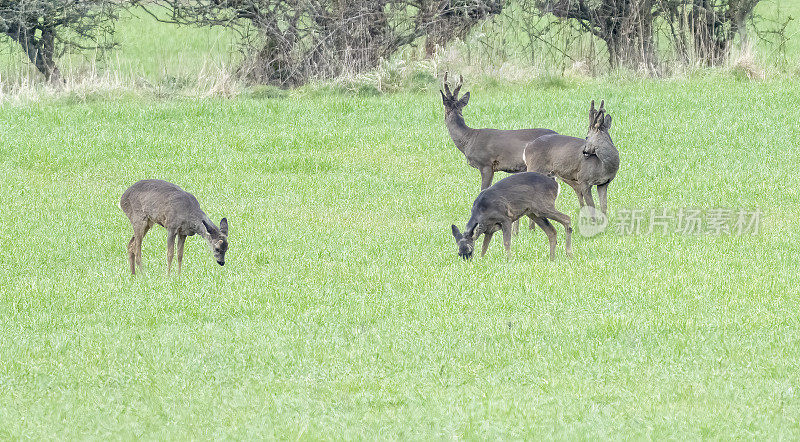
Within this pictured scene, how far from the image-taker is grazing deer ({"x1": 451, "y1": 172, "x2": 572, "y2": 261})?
10836 mm

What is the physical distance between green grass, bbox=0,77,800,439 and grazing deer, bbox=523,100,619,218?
2.15ft

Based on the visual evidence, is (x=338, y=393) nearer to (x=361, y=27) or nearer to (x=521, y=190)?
(x=521, y=190)

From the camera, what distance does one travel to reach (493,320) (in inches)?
339

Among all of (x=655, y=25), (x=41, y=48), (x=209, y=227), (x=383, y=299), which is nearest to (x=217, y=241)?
(x=209, y=227)

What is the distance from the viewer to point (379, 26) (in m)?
24.0

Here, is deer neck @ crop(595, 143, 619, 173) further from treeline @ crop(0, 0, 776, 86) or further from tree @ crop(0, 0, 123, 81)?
tree @ crop(0, 0, 123, 81)

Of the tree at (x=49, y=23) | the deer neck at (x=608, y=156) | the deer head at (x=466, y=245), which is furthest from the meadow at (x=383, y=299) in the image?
the tree at (x=49, y=23)

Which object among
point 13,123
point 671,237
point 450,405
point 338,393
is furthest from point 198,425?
point 13,123

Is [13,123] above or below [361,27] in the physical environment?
below

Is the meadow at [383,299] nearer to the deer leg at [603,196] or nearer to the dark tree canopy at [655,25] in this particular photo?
the deer leg at [603,196]

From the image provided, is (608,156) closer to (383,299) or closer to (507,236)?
(507,236)

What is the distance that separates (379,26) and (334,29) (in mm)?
941

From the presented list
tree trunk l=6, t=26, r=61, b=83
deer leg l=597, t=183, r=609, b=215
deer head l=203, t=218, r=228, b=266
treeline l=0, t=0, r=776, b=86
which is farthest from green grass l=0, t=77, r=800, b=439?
tree trunk l=6, t=26, r=61, b=83

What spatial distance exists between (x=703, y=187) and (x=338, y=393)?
29.1 ft
